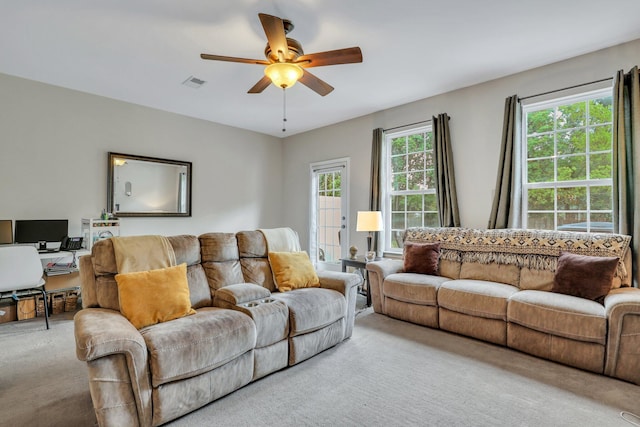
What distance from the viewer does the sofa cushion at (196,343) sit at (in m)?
1.78

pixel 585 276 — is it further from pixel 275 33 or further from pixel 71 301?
pixel 71 301

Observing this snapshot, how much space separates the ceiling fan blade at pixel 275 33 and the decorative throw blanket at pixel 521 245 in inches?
108

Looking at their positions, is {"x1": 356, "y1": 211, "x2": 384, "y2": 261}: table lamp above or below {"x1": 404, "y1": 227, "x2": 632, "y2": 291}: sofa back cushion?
above

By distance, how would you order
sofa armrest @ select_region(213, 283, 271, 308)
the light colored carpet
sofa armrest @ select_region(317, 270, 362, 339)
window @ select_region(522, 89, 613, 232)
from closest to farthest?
the light colored carpet
sofa armrest @ select_region(213, 283, 271, 308)
sofa armrest @ select_region(317, 270, 362, 339)
window @ select_region(522, 89, 613, 232)

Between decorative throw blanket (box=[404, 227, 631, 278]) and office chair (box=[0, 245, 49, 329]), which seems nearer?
decorative throw blanket (box=[404, 227, 631, 278])

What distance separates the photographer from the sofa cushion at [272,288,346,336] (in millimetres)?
2508

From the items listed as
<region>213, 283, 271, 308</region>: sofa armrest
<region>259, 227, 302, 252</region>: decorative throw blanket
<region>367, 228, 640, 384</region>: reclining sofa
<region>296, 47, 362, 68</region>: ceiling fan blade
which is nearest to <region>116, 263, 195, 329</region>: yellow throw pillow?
<region>213, 283, 271, 308</region>: sofa armrest

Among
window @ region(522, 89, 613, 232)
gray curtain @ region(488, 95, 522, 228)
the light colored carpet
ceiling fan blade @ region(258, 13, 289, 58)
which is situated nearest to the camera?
the light colored carpet

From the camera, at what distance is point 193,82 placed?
12.7 feet

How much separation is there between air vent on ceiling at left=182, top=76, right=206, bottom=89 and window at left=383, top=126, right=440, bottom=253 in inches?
107

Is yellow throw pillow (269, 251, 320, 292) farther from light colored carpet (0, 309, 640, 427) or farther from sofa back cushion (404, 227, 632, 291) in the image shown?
sofa back cushion (404, 227, 632, 291)

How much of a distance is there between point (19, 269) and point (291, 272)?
8.67 ft

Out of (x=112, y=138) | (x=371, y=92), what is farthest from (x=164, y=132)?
(x=371, y=92)

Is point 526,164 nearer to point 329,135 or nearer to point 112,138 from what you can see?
point 329,135
